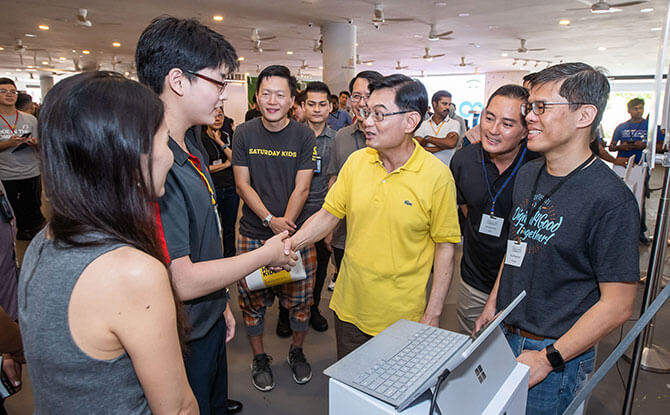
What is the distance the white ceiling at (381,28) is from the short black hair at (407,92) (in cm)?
754

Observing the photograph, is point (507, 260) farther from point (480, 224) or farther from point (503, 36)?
point (503, 36)

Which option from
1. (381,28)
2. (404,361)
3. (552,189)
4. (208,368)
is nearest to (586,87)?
(552,189)

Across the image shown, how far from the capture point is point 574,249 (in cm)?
125

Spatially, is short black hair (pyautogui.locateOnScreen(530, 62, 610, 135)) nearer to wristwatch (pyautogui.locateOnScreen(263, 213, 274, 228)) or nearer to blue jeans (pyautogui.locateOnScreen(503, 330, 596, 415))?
blue jeans (pyautogui.locateOnScreen(503, 330, 596, 415))

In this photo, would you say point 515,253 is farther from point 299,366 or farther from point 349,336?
point 299,366

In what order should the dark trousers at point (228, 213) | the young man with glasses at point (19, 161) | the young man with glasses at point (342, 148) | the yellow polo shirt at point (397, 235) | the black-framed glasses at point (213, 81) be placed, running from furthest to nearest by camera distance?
the young man with glasses at point (19, 161) → the dark trousers at point (228, 213) → the young man with glasses at point (342, 148) → the yellow polo shirt at point (397, 235) → the black-framed glasses at point (213, 81)

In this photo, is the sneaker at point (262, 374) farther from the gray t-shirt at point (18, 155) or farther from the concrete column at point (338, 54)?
the concrete column at point (338, 54)

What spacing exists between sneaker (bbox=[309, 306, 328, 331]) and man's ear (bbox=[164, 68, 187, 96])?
230 centimetres

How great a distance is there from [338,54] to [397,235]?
9.59m

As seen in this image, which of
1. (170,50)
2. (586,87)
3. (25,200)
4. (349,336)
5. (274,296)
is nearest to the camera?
(170,50)

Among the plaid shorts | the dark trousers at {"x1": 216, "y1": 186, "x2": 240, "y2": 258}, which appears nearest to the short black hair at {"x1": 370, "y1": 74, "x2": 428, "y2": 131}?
the plaid shorts

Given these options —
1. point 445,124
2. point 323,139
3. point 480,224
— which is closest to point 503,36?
point 445,124

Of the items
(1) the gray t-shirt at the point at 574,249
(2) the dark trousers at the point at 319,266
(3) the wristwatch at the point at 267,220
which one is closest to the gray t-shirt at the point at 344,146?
(2) the dark trousers at the point at 319,266

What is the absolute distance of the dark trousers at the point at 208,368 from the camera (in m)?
1.35
